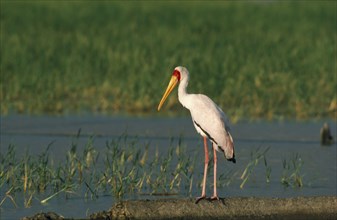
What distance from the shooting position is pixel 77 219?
28.7 ft

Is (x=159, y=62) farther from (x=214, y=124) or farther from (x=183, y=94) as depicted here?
(x=214, y=124)

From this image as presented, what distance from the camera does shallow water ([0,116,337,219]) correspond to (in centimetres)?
1034

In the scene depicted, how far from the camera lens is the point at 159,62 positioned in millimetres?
20688

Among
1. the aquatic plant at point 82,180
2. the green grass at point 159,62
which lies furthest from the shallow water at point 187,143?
the green grass at point 159,62

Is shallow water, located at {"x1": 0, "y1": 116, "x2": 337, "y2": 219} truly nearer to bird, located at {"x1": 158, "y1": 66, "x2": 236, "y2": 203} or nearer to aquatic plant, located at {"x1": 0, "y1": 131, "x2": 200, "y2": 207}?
aquatic plant, located at {"x1": 0, "y1": 131, "x2": 200, "y2": 207}

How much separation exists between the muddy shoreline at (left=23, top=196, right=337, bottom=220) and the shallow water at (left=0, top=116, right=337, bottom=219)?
2.57 feet

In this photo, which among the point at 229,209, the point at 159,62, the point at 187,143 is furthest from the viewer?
the point at 159,62

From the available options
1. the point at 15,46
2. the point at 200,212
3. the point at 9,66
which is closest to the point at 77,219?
the point at 200,212

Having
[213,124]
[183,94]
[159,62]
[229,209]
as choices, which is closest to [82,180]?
[183,94]

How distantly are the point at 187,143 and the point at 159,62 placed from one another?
6.60 meters

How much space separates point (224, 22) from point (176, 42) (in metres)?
6.52

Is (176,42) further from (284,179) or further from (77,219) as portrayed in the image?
(77,219)

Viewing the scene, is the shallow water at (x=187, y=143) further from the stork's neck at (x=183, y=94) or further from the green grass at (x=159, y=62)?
the stork's neck at (x=183, y=94)

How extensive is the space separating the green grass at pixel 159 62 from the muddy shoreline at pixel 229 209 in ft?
22.5
